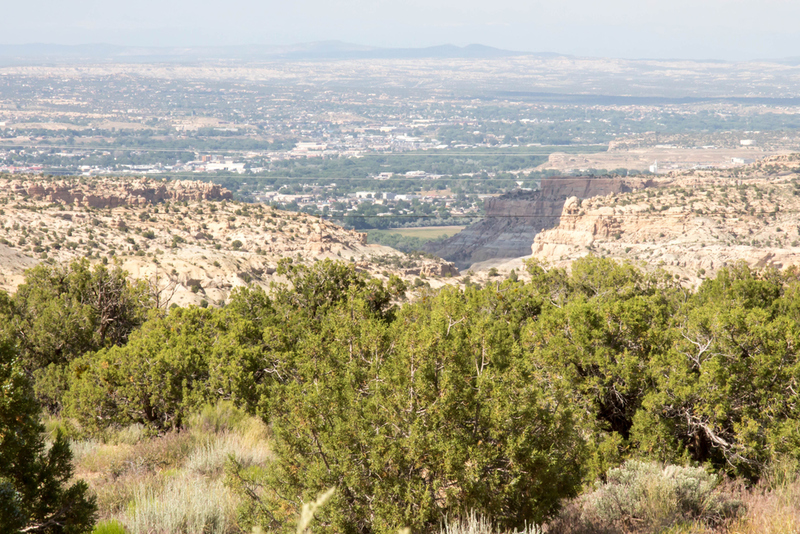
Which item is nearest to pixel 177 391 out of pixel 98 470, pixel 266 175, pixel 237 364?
pixel 237 364

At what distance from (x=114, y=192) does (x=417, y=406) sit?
202 ft

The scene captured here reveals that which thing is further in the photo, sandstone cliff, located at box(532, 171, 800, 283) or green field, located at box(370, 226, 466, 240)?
green field, located at box(370, 226, 466, 240)

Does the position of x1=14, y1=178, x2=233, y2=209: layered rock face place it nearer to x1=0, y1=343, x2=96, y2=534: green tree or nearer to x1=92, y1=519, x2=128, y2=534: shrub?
x1=92, y1=519, x2=128, y2=534: shrub

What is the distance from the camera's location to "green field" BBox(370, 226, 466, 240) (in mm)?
131000

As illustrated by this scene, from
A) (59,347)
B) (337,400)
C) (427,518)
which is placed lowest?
(59,347)

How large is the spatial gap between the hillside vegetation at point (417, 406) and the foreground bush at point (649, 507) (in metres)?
0.03

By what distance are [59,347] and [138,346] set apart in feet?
13.5

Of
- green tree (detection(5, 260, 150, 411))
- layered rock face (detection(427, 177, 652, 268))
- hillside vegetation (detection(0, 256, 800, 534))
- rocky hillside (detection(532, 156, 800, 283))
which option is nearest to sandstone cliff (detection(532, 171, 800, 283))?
rocky hillside (detection(532, 156, 800, 283))

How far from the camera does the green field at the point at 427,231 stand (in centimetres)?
13100

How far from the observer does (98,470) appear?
31.6ft

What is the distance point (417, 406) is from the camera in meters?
6.72

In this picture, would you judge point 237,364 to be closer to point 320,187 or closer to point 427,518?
point 427,518

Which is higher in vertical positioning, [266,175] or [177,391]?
[177,391]

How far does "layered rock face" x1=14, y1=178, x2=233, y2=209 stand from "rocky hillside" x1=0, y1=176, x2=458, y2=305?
0.28 ft
